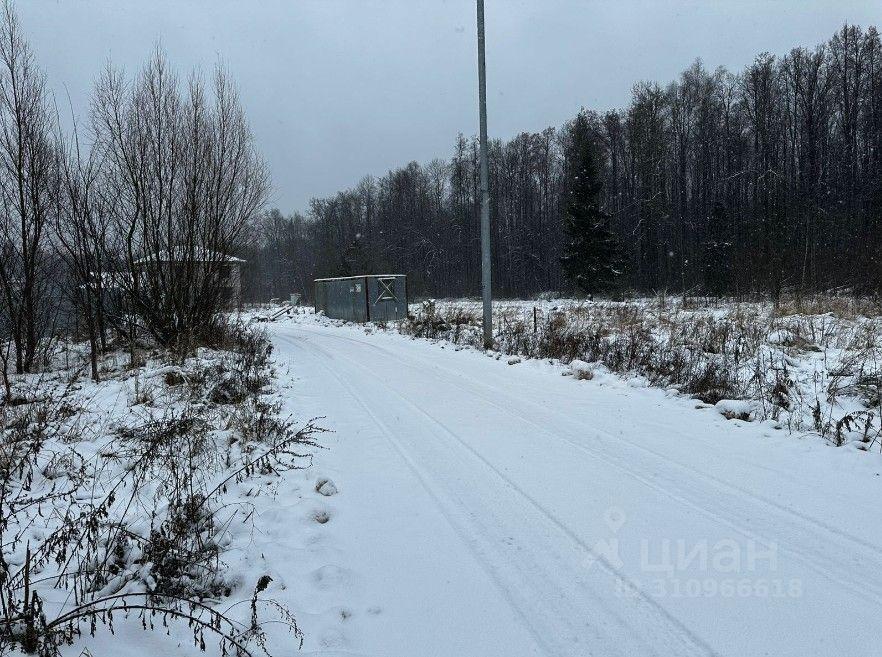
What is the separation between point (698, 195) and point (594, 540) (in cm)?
4710

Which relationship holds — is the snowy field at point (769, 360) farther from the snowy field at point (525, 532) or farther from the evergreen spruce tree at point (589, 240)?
the evergreen spruce tree at point (589, 240)

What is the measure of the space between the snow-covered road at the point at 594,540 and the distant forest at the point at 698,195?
1402 centimetres

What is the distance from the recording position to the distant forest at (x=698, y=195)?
28.2 metres

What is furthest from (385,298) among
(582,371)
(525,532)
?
(525,532)

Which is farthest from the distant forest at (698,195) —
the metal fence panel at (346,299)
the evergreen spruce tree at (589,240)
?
the metal fence panel at (346,299)

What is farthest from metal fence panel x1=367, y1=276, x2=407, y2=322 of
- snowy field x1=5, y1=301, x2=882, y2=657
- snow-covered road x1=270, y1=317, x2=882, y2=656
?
snow-covered road x1=270, y1=317, x2=882, y2=656

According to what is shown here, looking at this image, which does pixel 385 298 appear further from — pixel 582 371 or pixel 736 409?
pixel 736 409

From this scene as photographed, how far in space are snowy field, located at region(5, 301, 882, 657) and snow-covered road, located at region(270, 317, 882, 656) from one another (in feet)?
0.04

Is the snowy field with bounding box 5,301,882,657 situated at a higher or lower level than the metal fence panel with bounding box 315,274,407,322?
lower

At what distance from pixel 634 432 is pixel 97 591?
183 inches

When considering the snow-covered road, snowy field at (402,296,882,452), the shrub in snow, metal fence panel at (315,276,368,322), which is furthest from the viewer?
metal fence panel at (315,276,368,322)

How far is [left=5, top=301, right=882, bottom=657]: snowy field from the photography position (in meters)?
2.26

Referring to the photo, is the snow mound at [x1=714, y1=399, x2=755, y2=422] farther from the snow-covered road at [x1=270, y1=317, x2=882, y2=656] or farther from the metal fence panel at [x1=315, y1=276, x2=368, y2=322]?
the metal fence panel at [x1=315, y1=276, x2=368, y2=322]

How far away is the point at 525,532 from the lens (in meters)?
3.13
